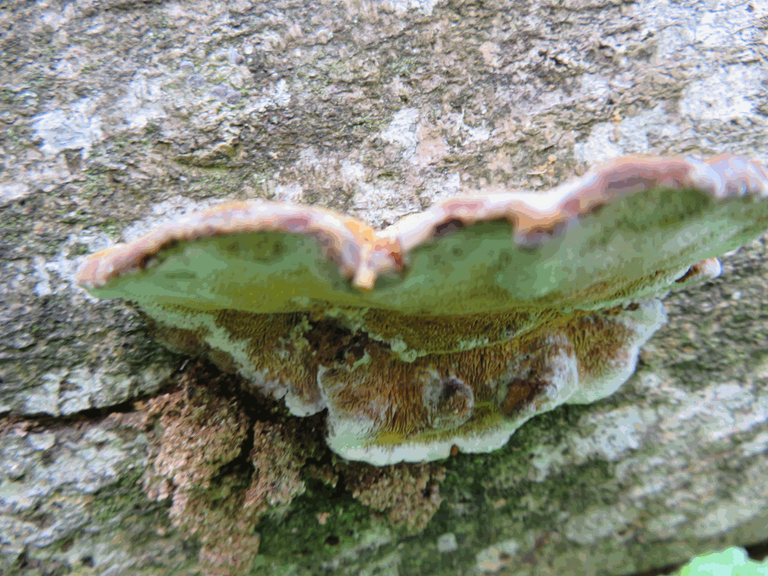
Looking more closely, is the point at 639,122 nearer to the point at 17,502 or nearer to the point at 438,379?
the point at 438,379

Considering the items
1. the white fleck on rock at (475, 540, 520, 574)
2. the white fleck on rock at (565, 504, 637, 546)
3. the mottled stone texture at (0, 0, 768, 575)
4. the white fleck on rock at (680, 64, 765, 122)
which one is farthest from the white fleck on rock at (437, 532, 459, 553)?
the white fleck on rock at (680, 64, 765, 122)

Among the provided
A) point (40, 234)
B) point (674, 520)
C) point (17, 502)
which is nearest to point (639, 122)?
point (674, 520)

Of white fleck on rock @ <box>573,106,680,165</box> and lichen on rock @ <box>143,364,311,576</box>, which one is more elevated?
white fleck on rock @ <box>573,106,680,165</box>

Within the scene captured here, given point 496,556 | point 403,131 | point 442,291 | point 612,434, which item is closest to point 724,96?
point 403,131

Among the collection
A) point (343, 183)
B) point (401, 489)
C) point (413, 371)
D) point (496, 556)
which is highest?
point (343, 183)

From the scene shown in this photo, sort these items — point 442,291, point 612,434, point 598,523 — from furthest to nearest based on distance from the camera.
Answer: point 598,523
point 612,434
point 442,291

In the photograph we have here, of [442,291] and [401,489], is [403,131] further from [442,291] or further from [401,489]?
[401,489]

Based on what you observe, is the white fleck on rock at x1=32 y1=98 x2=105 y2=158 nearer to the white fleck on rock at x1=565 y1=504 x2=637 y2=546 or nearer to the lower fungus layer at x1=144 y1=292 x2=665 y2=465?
the lower fungus layer at x1=144 y1=292 x2=665 y2=465
